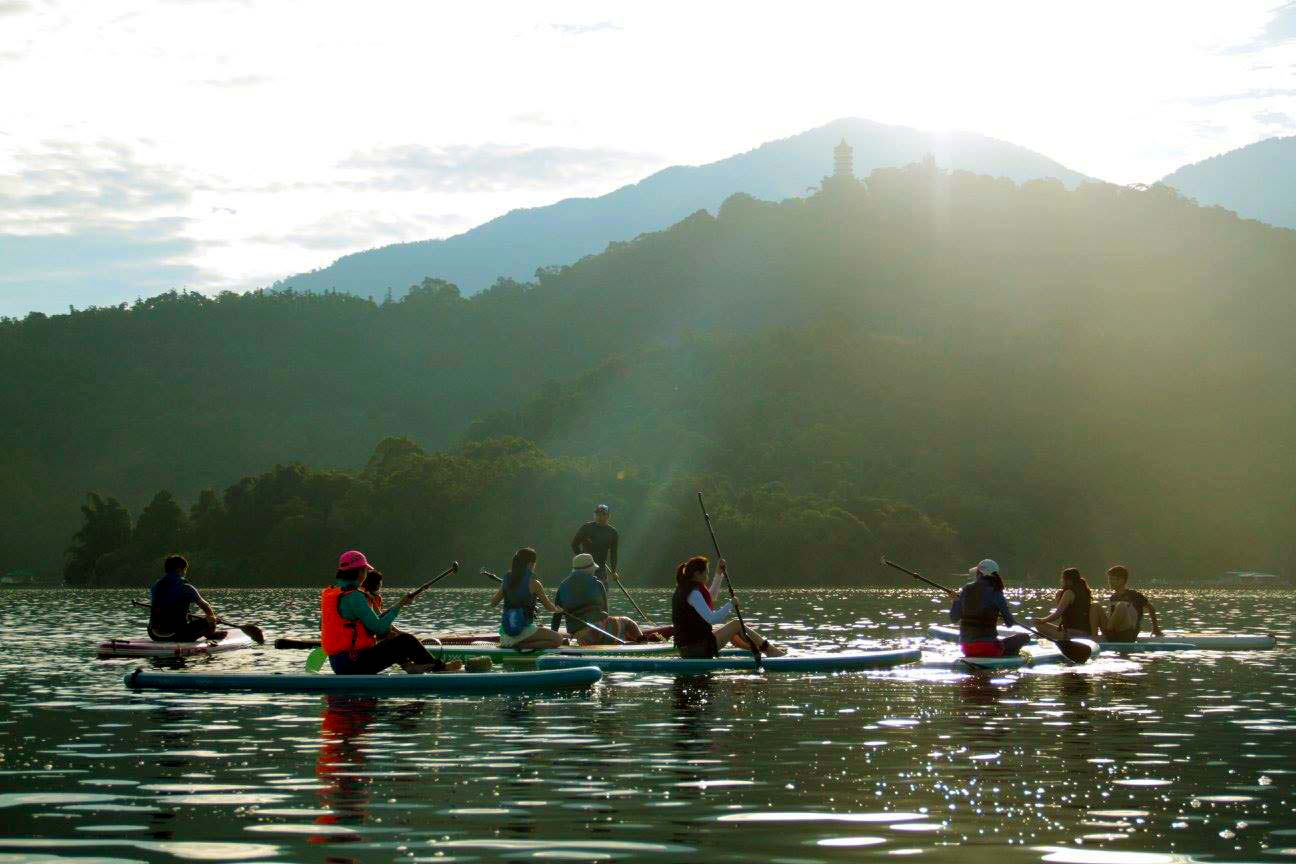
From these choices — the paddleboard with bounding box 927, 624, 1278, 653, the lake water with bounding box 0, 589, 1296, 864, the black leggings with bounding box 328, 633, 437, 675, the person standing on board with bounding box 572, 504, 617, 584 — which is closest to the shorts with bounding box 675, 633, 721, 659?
the lake water with bounding box 0, 589, 1296, 864

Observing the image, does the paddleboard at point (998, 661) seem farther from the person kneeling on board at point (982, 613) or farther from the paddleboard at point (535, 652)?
the paddleboard at point (535, 652)

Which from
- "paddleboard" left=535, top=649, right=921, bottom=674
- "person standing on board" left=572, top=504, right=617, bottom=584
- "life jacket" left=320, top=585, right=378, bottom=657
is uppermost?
"person standing on board" left=572, top=504, right=617, bottom=584

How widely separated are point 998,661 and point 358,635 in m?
9.26

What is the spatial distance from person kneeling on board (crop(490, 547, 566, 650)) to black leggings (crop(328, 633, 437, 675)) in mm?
4173

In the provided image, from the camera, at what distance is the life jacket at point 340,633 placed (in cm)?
1939

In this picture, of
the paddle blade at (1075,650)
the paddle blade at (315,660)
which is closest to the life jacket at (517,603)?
the paddle blade at (315,660)

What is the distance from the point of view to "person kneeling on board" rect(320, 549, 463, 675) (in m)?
19.2

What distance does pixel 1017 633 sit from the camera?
24.9m

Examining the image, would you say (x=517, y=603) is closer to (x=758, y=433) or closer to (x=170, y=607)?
(x=170, y=607)

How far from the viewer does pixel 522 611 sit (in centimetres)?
2436

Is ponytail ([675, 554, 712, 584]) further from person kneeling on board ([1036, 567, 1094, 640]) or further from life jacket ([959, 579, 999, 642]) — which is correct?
person kneeling on board ([1036, 567, 1094, 640])

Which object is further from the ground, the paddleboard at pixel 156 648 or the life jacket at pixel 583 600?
the life jacket at pixel 583 600

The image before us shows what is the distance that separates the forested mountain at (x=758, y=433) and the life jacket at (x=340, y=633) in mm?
83246

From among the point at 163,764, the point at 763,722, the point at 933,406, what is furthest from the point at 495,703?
the point at 933,406
